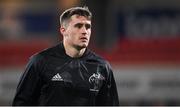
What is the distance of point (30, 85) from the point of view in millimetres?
5219

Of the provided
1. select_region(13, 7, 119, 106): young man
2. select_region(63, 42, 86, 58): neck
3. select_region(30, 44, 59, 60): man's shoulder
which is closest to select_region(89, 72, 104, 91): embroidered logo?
select_region(13, 7, 119, 106): young man

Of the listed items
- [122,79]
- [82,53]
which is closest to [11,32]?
[122,79]

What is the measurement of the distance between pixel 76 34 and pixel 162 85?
21.1 ft

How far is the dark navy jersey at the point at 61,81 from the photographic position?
520 centimetres

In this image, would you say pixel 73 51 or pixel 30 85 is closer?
pixel 30 85

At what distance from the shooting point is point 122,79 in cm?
1181

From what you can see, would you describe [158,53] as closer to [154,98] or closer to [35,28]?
[154,98]

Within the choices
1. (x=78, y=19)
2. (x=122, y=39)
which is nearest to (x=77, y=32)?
(x=78, y=19)

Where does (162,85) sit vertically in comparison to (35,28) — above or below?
below

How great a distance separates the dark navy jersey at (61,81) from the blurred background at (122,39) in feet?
19.7

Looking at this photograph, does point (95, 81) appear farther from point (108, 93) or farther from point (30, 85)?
point (30, 85)

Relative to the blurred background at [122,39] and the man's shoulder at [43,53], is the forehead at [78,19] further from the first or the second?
the blurred background at [122,39]

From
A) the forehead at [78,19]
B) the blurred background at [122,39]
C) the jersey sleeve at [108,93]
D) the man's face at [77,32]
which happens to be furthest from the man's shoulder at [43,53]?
the blurred background at [122,39]

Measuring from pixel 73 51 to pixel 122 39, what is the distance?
31.2 ft
